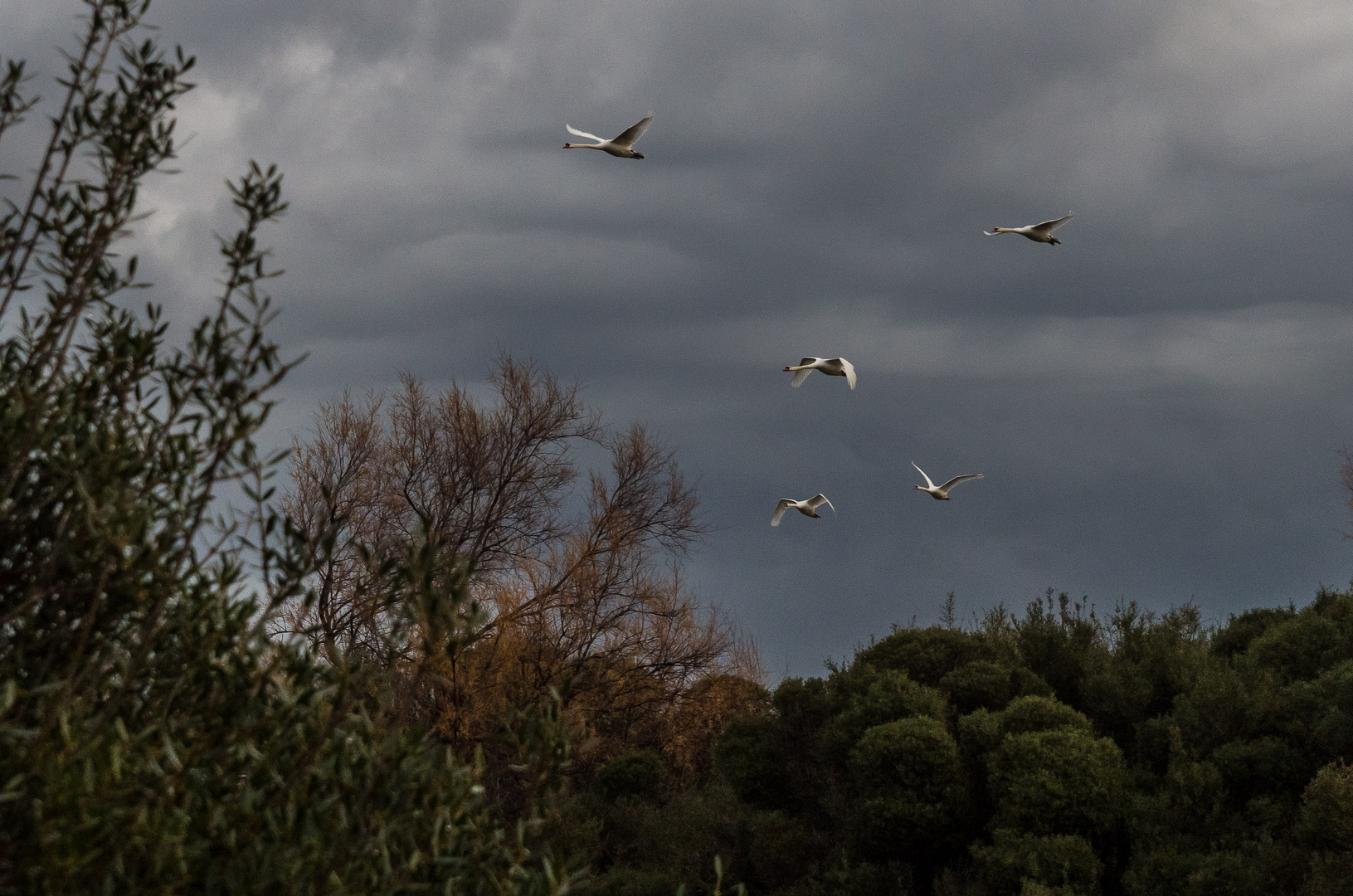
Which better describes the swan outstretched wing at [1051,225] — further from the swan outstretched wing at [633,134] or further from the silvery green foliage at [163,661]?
the silvery green foliage at [163,661]

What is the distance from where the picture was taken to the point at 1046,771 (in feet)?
42.3

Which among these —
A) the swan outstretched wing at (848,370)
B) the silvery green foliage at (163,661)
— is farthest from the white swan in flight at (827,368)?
the silvery green foliage at (163,661)

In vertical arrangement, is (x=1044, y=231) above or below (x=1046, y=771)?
above

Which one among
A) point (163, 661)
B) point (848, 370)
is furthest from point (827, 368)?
point (163, 661)

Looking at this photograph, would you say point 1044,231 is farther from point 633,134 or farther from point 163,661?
point 163,661

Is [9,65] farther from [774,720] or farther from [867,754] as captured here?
[774,720]

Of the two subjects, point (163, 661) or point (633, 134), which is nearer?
point (163, 661)

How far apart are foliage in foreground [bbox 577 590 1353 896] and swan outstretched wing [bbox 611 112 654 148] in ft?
26.3

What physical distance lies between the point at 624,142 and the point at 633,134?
14 cm

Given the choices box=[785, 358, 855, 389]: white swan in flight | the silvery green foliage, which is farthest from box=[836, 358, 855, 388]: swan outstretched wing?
the silvery green foliage

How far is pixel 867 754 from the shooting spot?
13977 mm

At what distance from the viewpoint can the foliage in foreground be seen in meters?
12.2

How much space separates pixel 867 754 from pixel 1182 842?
3700mm

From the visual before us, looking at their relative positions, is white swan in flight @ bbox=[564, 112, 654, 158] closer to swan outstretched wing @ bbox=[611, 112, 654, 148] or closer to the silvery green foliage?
swan outstretched wing @ bbox=[611, 112, 654, 148]
